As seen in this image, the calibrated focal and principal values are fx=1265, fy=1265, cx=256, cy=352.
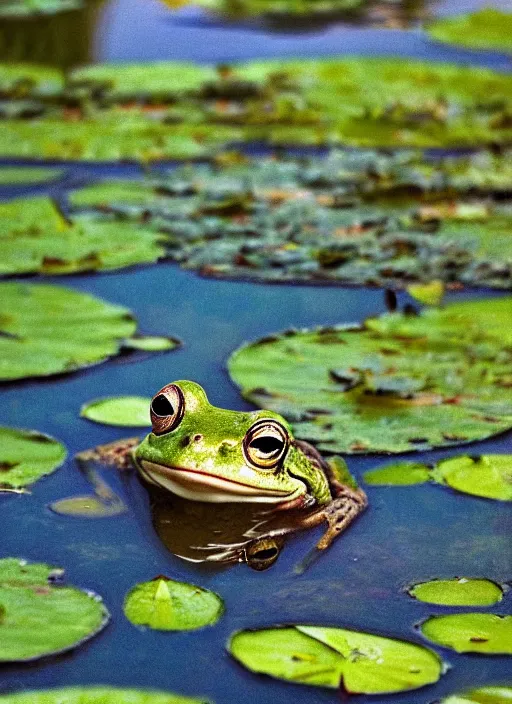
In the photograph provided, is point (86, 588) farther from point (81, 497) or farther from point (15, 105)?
point (15, 105)

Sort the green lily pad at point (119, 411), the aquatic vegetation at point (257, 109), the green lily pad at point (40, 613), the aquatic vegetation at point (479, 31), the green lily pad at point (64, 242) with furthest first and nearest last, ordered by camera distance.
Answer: the aquatic vegetation at point (479, 31) → the aquatic vegetation at point (257, 109) → the green lily pad at point (64, 242) → the green lily pad at point (119, 411) → the green lily pad at point (40, 613)

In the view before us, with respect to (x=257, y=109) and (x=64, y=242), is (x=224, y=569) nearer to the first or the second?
(x=64, y=242)

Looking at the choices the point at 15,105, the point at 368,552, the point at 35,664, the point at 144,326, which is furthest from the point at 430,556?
the point at 15,105

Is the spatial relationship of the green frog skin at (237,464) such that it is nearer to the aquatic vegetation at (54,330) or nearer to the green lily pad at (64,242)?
the aquatic vegetation at (54,330)

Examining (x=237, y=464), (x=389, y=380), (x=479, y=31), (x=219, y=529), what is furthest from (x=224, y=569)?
(x=479, y=31)

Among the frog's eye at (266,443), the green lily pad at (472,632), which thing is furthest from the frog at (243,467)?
the green lily pad at (472,632)

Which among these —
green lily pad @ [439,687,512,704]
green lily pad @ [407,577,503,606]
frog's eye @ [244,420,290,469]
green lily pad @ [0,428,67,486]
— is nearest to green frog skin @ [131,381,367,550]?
frog's eye @ [244,420,290,469]

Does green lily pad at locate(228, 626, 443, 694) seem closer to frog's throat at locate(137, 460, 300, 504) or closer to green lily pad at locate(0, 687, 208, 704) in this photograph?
green lily pad at locate(0, 687, 208, 704)
